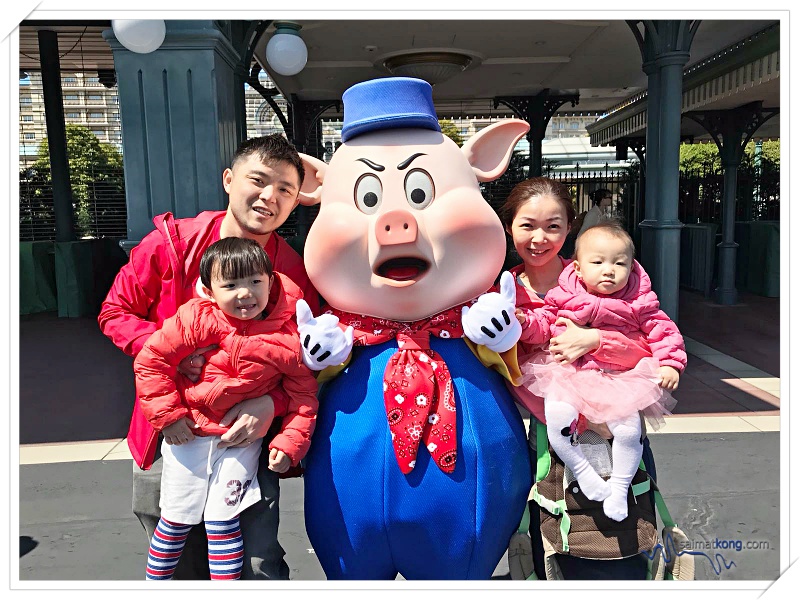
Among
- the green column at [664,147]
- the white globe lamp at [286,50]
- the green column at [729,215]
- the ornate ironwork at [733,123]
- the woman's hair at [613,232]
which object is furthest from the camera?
the green column at [729,215]

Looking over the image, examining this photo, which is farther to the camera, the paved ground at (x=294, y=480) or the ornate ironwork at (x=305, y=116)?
the ornate ironwork at (x=305, y=116)

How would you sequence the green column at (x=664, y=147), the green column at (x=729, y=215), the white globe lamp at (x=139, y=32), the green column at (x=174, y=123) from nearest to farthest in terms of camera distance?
the white globe lamp at (x=139, y=32)
the green column at (x=174, y=123)
the green column at (x=664, y=147)
the green column at (x=729, y=215)

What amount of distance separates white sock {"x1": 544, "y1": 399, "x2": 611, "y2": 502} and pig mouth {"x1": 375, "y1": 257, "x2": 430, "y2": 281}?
0.60 metres

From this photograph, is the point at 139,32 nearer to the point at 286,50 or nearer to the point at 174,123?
the point at 174,123

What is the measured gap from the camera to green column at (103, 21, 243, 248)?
13.8 feet

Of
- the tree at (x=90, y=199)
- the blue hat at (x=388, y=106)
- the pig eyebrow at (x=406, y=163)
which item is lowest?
the pig eyebrow at (x=406, y=163)

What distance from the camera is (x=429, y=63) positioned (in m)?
9.00

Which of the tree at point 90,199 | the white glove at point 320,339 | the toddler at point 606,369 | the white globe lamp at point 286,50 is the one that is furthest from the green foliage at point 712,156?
the white glove at point 320,339

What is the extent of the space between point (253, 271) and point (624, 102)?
15.2 m

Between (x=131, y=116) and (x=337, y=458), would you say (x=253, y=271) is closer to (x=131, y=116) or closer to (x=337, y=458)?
(x=337, y=458)

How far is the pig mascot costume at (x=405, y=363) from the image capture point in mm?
2029

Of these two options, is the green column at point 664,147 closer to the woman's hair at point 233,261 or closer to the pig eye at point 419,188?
the pig eye at point 419,188

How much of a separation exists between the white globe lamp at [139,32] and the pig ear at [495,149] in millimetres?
2033

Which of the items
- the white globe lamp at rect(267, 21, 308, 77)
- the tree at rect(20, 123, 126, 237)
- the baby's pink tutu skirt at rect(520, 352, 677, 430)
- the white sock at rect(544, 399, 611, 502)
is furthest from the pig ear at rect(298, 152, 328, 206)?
the tree at rect(20, 123, 126, 237)
